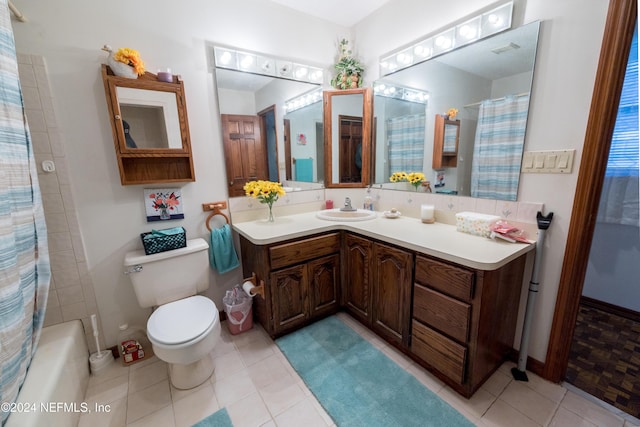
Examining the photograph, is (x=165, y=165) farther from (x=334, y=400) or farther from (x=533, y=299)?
(x=533, y=299)

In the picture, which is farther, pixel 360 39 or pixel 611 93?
pixel 360 39

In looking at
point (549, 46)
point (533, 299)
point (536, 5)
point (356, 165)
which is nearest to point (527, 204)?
point (533, 299)

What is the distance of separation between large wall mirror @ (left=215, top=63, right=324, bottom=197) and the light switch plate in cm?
157

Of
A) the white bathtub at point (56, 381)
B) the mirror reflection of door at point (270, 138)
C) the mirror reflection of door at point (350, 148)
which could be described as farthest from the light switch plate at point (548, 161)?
the white bathtub at point (56, 381)

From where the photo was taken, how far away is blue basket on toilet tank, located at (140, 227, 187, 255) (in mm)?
1652

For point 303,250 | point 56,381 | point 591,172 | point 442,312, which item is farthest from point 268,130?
point 591,172

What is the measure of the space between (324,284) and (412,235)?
2.65 feet

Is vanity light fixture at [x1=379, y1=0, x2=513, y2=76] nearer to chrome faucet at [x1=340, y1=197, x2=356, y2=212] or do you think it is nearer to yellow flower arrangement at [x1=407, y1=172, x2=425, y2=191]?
yellow flower arrangement at [x1=407, y1=172, x2=425, y2=191]

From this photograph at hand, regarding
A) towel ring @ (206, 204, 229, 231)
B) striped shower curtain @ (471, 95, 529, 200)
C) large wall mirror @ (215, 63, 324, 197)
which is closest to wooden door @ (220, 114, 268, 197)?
large wall mirror @ (215, 63, 324, 197)

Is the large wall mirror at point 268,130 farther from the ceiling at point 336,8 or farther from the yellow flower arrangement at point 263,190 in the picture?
the ceiling at point 336,8

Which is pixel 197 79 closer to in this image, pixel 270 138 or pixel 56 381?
pixel 270 138

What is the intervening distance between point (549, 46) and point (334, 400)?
7.39 ft

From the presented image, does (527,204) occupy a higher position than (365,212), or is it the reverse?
(527,204)

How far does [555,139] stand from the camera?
1.38m
